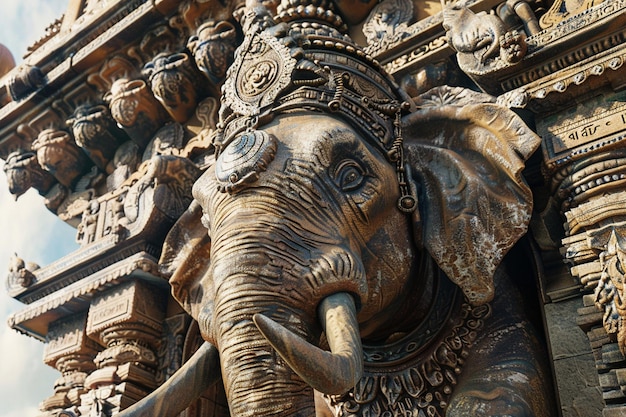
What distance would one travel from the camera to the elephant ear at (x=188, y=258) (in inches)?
114

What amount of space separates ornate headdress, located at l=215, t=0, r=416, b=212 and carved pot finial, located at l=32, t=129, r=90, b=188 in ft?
7.92

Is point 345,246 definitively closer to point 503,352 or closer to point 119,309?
point 503,352

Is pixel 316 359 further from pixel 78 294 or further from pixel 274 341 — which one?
pixel 78 294

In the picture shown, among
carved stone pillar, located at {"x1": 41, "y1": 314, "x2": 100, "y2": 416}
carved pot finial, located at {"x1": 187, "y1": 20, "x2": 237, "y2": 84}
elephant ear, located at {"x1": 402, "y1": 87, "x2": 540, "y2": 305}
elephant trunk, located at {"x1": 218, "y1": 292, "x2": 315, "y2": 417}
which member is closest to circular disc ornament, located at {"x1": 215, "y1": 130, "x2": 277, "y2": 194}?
elephant trunk, located at {"x1": 218, "y1": 292, "x2": 315, "y2": 417}

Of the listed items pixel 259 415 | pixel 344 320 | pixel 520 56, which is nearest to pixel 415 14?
pixel 520 56

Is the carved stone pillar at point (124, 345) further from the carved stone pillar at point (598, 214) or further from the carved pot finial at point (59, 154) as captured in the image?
the carved stone pillar at point (598, 214)

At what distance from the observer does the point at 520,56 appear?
265cm

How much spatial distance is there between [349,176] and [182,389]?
90 centimetres

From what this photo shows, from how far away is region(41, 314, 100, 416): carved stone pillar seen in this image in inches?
155

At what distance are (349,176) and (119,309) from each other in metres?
1.91

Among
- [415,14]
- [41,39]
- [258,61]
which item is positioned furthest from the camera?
[41,39]

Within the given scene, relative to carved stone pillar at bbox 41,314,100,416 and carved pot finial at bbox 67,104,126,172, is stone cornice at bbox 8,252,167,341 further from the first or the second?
carved pot finial at bbox 67,104,126,172

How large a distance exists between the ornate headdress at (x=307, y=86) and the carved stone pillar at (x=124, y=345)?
1399 millimetres

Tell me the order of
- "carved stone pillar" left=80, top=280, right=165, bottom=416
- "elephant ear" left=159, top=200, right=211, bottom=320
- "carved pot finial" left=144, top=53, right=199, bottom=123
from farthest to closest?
"carved pot finial" left=144, top=53, right=199, bottom=123 → "carved stone pillar" left=80, top=280, right=165, bottom=416 → "elephant ear" left=159, top=200, right=211, bottom=320
